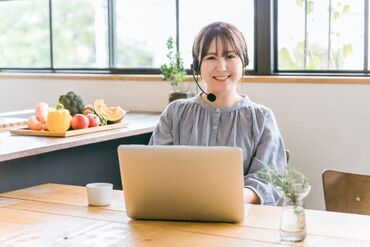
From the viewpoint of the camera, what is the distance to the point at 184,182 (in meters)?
1.94

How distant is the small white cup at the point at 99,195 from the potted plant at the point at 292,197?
0.66 metres

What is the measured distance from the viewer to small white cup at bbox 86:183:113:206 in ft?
7.30

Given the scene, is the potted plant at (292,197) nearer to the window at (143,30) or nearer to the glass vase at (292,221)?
the glass vase at (292,221)

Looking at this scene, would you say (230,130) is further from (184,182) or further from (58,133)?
(58,133)

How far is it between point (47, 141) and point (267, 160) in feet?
3.55

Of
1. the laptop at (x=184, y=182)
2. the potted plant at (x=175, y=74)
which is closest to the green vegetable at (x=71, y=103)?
the potted plant at (x=175, y=74)

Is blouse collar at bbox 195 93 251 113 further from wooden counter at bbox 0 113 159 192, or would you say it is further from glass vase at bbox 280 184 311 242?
glass vase at bbox 280 184 311 242

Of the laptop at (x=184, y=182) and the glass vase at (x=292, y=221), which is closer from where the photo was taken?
the glass vase at (x=292, y=221)

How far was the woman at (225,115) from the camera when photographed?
2631 mm

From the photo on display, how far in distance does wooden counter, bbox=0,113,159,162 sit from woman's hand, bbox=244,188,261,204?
3.20 feet

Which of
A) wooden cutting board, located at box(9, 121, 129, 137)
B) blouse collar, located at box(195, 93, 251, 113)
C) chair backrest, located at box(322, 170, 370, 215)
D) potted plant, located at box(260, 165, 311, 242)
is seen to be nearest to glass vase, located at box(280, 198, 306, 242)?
potted plant, located at box(260, 165, 311, 242)

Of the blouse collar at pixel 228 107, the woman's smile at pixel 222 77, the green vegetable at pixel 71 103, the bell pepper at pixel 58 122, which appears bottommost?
the bell pepper at pixel 58 122

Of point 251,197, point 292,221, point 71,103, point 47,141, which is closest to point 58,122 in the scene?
point 47,141

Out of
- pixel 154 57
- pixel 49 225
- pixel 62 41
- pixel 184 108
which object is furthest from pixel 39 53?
pixel 49 225
